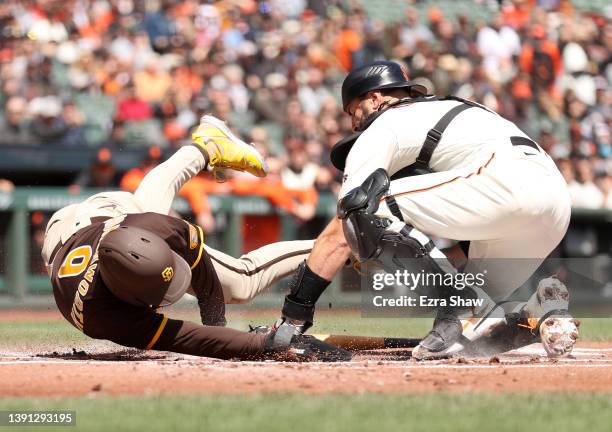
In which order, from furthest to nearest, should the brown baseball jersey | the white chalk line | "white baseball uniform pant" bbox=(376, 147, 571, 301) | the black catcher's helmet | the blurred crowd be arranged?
1. the blurred crowd
2. the black catcher's helmet
3. "white baseball uniform pant" bbox=(376, 147, 571, 301)
4. the white chalk line
5. the brown baseball jersey

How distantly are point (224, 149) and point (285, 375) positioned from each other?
240 cm

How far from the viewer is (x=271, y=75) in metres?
14.7

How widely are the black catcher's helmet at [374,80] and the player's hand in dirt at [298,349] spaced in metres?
1.47

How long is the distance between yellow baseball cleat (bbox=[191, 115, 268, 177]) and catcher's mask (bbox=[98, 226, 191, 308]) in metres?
1.85

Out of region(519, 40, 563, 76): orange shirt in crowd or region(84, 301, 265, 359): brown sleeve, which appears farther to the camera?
region(519, 40, 563, 76): orange shirt in crowd

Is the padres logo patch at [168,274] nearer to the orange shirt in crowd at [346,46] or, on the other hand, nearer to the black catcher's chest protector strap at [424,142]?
the black catcher's chest protector strap at [424,142]

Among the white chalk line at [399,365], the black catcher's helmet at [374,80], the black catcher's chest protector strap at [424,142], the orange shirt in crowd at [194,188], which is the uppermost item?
the black catcher's helmet at [374,80]

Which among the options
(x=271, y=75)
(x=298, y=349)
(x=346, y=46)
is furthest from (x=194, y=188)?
(x=298, y=349)

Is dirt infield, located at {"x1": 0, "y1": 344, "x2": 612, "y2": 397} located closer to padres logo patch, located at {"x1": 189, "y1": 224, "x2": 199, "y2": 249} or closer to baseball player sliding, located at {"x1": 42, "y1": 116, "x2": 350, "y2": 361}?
baseball player sliding, located at {"x1": 42, "y1": 116, "x2": 350, "y2": 361}

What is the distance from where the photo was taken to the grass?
3.94 meters

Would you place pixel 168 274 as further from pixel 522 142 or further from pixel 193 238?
pixel 522 142

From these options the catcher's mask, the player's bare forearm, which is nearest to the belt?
the player's bare forearm

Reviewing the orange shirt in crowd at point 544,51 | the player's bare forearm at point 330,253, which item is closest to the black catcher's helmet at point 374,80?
the player's bare forearm at point 330,253

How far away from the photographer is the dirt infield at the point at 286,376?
4.90 metres
